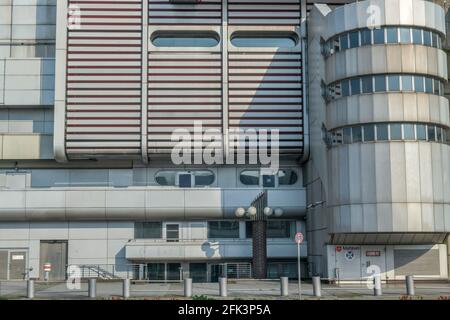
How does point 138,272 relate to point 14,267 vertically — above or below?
below

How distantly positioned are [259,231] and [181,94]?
11.5 metres

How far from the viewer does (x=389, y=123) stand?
37.7 meters

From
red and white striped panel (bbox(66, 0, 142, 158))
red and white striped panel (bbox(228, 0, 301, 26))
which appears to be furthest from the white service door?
red and white striped panel (bbox(228, 0, 301, 26))

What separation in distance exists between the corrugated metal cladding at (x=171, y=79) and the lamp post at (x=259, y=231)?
196 inches

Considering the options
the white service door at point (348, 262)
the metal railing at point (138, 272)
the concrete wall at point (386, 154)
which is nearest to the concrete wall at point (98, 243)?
the metal railing at point (138, 272)

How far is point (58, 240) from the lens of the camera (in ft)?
155

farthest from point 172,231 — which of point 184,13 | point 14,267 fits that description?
point 184,13

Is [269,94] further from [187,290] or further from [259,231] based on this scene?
[187,290]

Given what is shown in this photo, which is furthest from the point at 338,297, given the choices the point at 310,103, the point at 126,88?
the point at 126,88

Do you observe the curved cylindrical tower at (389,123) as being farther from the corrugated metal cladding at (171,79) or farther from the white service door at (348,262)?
the corrugated metal cladding at (171,79)

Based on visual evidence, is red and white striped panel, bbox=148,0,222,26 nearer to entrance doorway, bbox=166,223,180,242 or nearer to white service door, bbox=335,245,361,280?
entrance doorway, bbox=166,223,180,242

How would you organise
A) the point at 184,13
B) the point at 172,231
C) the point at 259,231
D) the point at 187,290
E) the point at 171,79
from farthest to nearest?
1. the point at 172,231
2. the point at 184,13
3. the point at 171,79
4. the point at 259,231
5. the point at 187,290

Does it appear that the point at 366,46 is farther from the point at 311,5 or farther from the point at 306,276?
the point at 306,276

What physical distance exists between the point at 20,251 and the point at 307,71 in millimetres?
25416
